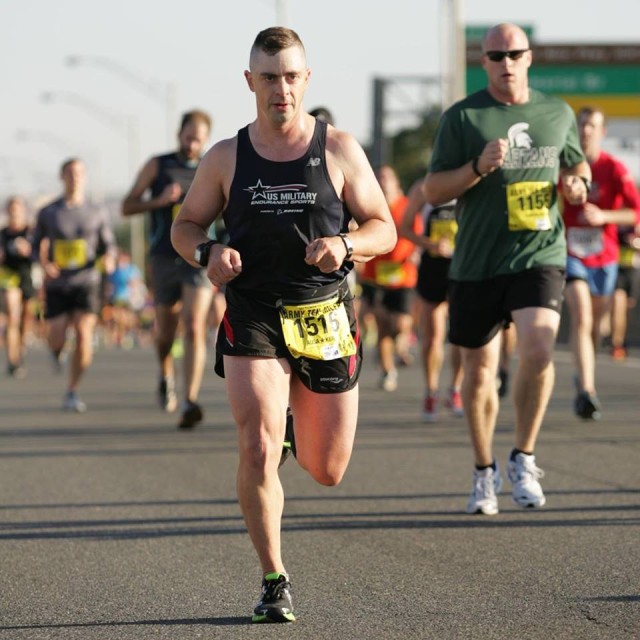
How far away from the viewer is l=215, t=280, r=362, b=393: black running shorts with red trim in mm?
5637

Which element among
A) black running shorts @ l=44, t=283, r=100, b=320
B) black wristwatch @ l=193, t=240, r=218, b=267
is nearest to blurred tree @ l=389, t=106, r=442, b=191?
black running shorts @ l=44, t=283, r=100, b=320

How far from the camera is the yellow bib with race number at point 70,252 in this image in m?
14.6

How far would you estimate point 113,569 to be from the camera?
21.1ft

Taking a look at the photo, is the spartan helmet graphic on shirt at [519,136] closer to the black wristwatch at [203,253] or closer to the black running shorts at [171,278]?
the black wristwatch at [203,253]

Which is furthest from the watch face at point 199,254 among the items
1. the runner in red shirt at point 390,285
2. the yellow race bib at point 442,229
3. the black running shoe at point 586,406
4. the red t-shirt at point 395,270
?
the red t-shirt at point 395,270

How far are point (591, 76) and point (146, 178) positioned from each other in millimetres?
31838

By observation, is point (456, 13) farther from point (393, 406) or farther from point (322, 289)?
point (322, 289)

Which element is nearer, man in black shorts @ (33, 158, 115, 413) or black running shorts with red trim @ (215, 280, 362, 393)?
black running shorts with red trim @ (215, 280, 362, 393)

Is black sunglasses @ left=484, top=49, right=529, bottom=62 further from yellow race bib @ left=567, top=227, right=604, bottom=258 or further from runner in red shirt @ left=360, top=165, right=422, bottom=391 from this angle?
runner in red shirt @ left=360, top=165, right=422, bottom=391

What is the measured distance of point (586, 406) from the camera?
1138 cm

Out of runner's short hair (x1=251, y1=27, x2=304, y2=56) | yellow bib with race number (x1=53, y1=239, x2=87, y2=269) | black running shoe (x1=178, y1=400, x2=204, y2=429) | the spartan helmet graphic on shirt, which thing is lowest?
black running shoe (x1=178, y1=400, x2=204, y2=429)

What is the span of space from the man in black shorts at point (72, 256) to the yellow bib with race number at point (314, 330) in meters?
8.45

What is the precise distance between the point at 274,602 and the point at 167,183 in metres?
7.09

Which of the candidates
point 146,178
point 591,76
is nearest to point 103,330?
point 591,76
